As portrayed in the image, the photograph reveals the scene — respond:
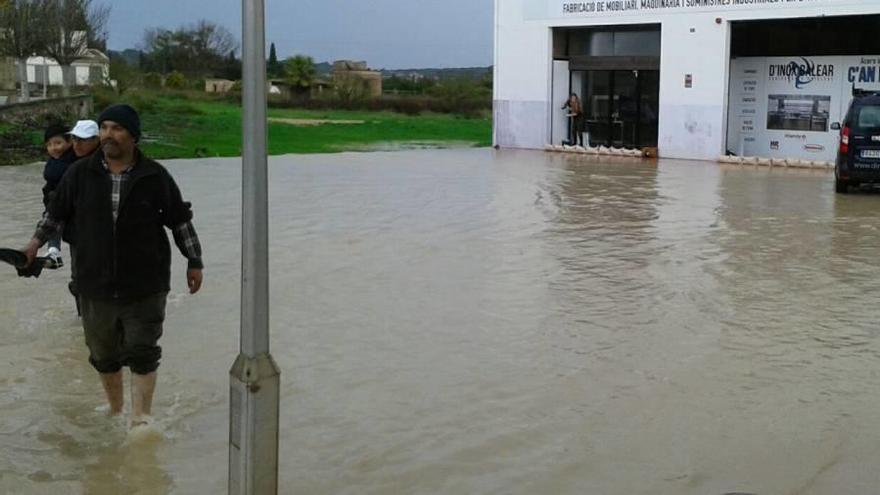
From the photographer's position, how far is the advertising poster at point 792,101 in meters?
27.0

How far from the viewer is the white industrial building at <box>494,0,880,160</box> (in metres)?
27.3

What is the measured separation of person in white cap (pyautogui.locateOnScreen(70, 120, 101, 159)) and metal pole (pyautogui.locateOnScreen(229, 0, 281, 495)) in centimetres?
357

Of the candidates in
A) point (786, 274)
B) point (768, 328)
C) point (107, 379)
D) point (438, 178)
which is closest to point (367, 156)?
point (438, 178)

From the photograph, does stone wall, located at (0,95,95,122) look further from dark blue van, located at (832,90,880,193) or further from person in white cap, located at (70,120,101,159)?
person in white cap, located at (70,120,101,159)

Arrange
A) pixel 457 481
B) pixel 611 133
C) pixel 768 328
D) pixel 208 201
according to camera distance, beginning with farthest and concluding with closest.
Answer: pixel 611 133, pixel 208 201, pixel 768 328, pixel 457 481

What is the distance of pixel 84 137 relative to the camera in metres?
7.98

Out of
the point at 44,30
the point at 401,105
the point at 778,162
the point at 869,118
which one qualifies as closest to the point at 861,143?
the point at 869,118

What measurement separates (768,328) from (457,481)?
4.17 metres

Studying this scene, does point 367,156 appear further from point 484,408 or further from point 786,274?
point 484,408

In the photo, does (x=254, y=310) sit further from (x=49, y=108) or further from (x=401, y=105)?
(x=401, y=105)

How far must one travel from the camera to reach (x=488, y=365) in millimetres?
7758

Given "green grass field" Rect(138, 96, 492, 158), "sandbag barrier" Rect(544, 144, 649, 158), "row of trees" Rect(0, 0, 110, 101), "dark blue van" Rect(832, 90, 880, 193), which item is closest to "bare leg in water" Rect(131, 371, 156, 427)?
"dark blue van" Rect(832, 90, 880, 193)

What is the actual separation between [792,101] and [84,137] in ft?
76.6

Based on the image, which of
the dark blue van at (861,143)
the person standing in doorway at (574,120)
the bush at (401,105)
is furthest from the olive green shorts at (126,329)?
the bush at (401,105)
